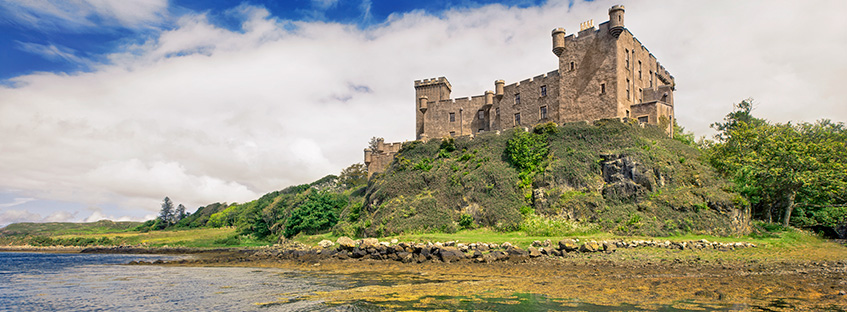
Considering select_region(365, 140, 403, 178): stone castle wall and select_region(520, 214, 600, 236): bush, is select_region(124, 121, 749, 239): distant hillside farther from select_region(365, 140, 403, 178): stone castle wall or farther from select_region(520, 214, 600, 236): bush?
select_region(365, 140, 403, 178): stone castle wall

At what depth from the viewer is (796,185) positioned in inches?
1196

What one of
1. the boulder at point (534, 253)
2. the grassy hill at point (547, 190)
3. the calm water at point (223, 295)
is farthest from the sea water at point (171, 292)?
the grassy hill at point (547, 190)

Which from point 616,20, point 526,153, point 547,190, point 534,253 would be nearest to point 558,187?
point 547,190

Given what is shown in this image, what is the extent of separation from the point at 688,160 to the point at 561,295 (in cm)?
2725

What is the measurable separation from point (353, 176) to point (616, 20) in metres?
44.4

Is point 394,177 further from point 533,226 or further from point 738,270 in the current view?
point 738,270

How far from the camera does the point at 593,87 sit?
42031 mm

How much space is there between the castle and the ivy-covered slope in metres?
3.27

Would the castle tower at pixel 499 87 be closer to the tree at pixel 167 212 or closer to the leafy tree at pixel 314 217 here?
the leafy tree at pixel 314 217

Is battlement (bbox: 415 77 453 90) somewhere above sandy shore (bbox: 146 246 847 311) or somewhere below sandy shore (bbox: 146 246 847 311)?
above

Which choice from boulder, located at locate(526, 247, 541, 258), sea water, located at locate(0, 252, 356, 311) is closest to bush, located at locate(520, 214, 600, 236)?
boulder, located at locate(526, 247, 541, 258)

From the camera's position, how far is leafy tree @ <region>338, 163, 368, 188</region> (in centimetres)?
6581

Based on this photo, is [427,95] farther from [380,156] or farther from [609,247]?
[609,247]

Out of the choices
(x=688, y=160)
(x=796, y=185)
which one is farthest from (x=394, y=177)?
(x=796, y=185)
